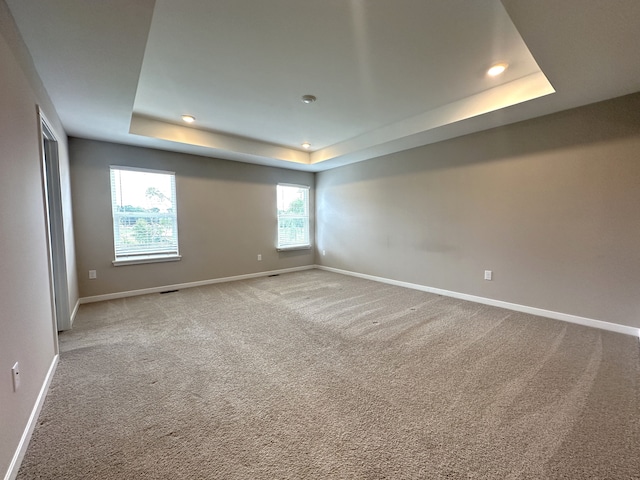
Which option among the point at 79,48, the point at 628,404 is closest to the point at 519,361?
the point at 628,404

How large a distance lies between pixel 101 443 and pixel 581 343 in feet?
12.4

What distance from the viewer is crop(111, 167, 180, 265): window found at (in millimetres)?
4008

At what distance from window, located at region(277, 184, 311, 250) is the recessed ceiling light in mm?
4077

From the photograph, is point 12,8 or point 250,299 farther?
point 250,299

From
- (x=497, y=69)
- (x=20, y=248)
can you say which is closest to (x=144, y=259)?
(x=20, y=248)

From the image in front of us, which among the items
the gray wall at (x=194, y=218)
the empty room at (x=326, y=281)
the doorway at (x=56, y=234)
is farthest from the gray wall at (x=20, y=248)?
the gray wall at (x=194, y=218)

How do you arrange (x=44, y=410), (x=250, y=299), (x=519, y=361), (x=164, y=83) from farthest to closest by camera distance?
1. (x=250, y=299)
2. (x=164, y=83)
3. (x=519, y=361)
4. (x=44, y=410)


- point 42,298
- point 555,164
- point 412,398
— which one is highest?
point 555,164

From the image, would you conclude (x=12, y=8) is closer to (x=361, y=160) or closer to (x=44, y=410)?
(x=44, y=410)

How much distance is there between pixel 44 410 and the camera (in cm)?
166

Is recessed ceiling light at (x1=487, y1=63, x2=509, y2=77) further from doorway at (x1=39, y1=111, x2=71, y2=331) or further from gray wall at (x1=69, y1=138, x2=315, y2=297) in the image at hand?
doorway at (x1=39, y1=111, x2=71, y2=331)

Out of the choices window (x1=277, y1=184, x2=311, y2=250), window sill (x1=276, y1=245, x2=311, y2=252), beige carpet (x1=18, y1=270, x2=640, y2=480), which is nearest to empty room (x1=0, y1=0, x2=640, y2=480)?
beige carpet (x1=18, y1=270, x2=640, y2=480)

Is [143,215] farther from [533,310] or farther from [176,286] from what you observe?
[533,310]

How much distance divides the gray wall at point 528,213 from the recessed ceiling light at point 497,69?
1.05m
